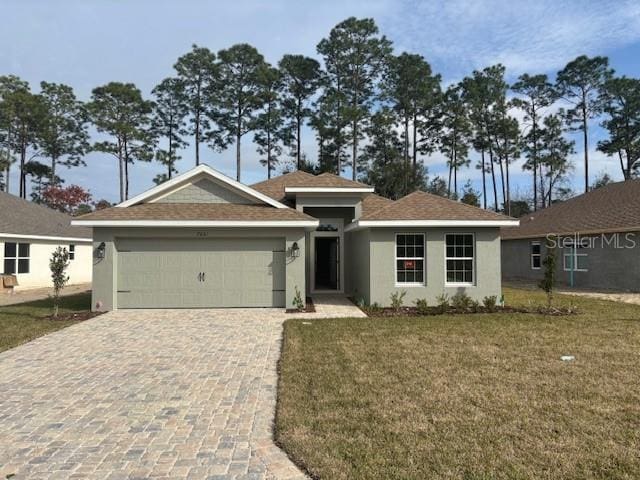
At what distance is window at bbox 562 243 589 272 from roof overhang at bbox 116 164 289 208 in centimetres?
1504

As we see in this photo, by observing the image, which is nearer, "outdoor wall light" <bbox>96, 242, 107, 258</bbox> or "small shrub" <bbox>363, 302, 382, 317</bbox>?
"small shrub" <bbox>363, 302, 382, 317</bbox>

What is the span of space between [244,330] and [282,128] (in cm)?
2855

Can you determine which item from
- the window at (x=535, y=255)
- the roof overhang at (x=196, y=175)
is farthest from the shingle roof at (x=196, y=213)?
the window at (x=535, y=255)

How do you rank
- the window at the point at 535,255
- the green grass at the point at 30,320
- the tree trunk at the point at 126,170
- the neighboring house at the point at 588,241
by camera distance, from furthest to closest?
the tree trunk at the point at 126,170, the window at the point at 535,255, the neighboring house at the point at 588,241, the green grass at the point at 30,320

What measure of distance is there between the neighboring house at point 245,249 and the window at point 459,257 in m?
0.03

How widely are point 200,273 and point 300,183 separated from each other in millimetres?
5725

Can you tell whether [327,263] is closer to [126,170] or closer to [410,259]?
[410,259]

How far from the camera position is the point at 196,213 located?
511 inches

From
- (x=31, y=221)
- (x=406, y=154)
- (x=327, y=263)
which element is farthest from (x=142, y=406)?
(x=406, y=154)

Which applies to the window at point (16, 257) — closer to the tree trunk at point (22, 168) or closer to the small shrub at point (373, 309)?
the small shrub at point (373, 309)

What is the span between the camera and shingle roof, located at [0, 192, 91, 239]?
19.0 m

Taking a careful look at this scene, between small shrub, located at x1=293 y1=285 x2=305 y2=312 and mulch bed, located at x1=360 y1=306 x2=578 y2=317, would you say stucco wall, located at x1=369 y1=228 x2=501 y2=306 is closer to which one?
mulch bed, located at x1=360 y1=306 x2=578 y2=317

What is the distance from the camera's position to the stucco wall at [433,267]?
13.2 m

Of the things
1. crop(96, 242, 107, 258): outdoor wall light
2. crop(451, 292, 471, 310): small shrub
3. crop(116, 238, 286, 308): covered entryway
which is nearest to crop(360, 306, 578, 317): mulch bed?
crop(451, 292, 471, 310): small shrub
